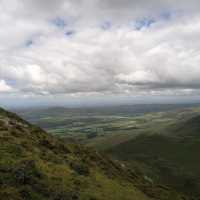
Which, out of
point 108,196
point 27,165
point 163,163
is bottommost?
point 163,163

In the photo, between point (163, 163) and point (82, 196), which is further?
point (163, 163)

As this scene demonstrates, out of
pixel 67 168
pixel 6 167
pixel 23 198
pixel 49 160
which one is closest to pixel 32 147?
pixel 49 160

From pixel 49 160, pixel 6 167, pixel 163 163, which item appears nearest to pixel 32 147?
pixel 49 160

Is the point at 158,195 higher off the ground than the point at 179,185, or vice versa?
the point at 158,195

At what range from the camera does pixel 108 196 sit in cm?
2634

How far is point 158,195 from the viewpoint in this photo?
124ft

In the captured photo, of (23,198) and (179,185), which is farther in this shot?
(179,185)

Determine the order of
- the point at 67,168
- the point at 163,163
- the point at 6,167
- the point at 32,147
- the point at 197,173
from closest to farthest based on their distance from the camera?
the point at 6,167
the point at 67,168
the point at 32,147
the point at 197,173
the point at 163,163

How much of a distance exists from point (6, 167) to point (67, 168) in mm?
9816

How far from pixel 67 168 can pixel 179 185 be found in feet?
333

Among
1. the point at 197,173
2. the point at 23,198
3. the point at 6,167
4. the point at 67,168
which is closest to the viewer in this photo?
the point at 23,198

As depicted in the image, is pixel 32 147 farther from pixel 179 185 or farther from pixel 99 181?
pixel 179 185

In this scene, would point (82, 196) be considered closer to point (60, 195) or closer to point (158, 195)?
point (60, 195)

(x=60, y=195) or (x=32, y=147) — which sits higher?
(x=32, y=147)
